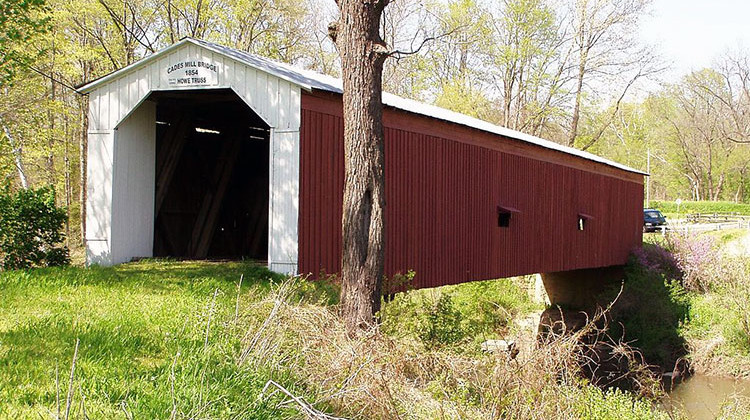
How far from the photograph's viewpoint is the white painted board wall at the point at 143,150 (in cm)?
926

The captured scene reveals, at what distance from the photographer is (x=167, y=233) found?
38.9ft

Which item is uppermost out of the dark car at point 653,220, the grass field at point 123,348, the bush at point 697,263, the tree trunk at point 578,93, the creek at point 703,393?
the tree trunk at point 578,93

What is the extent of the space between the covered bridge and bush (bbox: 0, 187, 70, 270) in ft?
1.98

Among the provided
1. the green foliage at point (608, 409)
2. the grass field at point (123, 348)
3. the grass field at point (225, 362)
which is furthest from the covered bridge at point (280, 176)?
the green foliage at point (608, 409)

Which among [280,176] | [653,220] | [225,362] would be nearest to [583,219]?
[280,176]

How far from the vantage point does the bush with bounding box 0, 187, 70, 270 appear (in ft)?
33.1

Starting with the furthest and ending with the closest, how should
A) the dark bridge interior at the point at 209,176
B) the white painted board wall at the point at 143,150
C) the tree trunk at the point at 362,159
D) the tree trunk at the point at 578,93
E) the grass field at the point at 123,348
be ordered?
the tree trunk at the point at 578,93 < the dark bridge interior at the point at 209,176 < the white painted board wall at the point at 143,150 < the tree trunk at the point at 362,159 < the grass field at the point at 123,348

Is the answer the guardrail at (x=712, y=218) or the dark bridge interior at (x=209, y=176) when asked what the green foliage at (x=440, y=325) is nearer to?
the dark bridge interior at (x=209, y=176)

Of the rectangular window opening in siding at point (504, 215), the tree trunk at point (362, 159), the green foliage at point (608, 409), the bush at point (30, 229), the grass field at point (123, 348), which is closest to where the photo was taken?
the grass field at point (123, 348)

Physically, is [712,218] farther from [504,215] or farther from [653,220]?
[504,215]

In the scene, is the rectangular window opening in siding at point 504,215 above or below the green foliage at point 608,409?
above

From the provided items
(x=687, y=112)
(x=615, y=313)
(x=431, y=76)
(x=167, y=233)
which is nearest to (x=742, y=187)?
(x=687, y=112)

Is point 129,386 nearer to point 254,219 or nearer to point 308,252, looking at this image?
point 308,252

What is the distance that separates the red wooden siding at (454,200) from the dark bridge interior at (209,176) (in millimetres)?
2249
